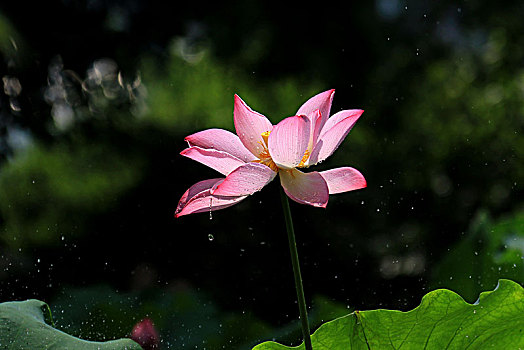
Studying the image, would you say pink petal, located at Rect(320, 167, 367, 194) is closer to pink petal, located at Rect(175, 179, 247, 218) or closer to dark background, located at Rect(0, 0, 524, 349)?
pink petal, located at Rect(175, 179, 247, 218)

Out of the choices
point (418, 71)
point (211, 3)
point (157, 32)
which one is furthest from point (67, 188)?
point (418, 71)

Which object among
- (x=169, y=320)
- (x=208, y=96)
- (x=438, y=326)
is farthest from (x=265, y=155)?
(x=208, y=96)

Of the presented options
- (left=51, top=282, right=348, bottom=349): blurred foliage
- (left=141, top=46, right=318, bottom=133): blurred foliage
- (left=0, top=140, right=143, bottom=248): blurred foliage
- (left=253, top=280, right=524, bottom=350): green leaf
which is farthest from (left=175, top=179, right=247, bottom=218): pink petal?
(left=0, top=140, right=143, bottom=248): blurred foliage

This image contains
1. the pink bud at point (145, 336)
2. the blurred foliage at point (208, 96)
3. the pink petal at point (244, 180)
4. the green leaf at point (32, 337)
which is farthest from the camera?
the blurred foliage at point (208, 96)

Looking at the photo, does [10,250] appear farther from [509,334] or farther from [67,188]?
[509,334]

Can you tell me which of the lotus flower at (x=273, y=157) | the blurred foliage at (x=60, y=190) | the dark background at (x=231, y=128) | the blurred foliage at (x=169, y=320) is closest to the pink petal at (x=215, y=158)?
the lotus flower at (x=273, y=157)

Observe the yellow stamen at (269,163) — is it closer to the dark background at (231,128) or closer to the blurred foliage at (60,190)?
the dark background at (231,128)
